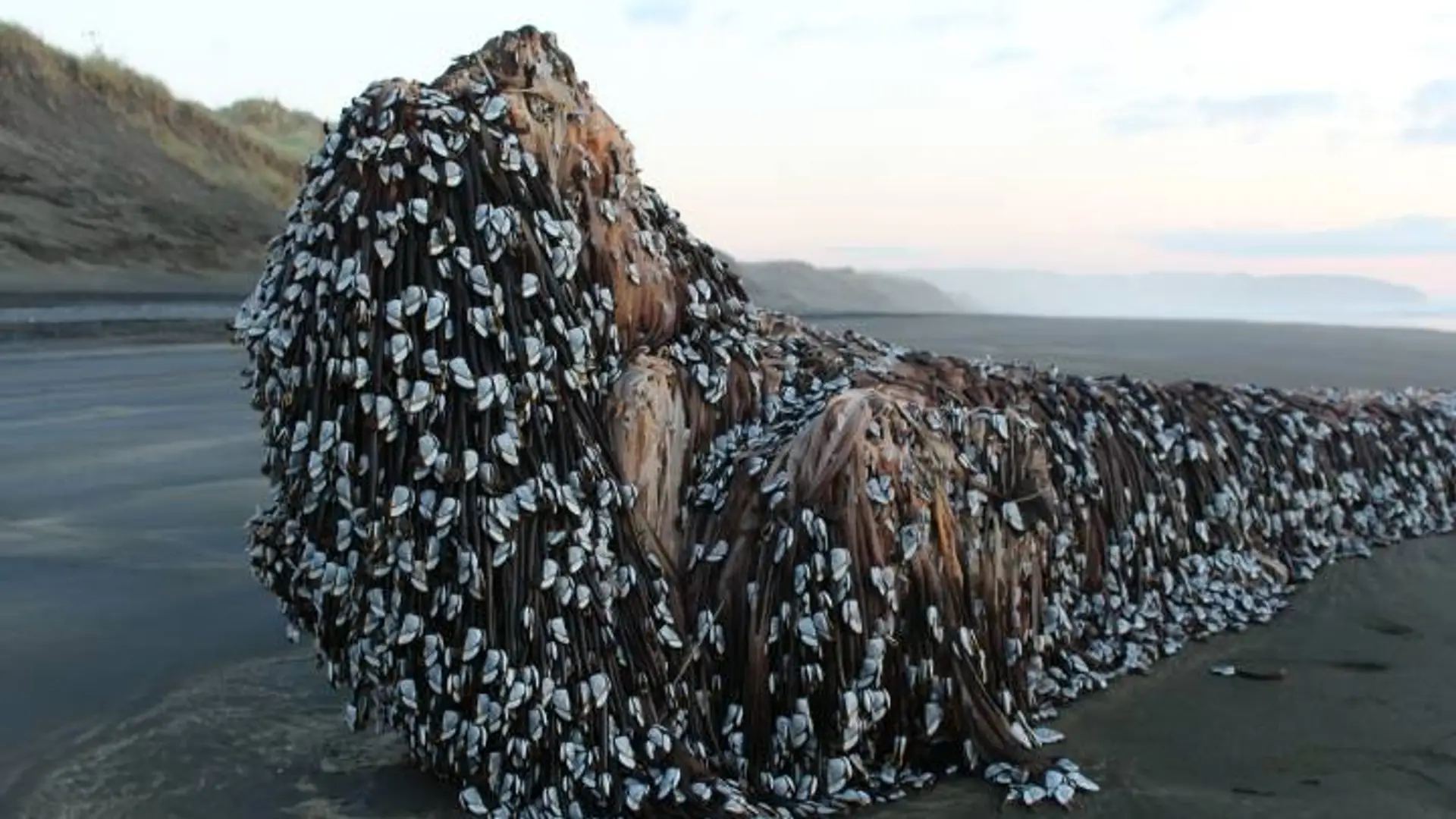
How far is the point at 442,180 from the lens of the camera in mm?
3479

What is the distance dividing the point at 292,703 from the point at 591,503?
5.73 ft

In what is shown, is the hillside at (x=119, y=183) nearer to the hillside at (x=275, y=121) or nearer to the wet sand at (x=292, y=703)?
the hillside at (x=275, y=121)

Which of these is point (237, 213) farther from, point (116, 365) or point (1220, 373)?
point (1220, 373)

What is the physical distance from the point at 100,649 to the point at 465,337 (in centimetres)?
269

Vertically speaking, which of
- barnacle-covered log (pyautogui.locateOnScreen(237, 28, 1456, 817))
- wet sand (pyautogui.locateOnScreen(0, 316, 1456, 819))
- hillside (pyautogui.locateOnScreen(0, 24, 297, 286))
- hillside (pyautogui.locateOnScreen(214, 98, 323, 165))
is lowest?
wet sand (pyautogui.locateOnScreen(0, 316, 1456, 819))

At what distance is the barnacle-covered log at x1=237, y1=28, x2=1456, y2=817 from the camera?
135 inches

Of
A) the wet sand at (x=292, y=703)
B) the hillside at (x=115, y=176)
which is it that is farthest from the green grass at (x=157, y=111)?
the wet sand at (x=292, y=703)

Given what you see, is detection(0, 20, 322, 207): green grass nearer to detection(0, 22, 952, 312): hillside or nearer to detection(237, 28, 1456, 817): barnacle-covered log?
detection(0, 22, 952, 312): hillside

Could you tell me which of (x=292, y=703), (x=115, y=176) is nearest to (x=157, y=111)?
(x=115, y=176)

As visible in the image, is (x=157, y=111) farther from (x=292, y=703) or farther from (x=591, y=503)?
(x=591, y=503)

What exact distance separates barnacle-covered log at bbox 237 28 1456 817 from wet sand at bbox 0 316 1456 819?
0.33 metres

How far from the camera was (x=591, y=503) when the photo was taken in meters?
3.54

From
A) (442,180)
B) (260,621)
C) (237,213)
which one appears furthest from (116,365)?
(237,213)

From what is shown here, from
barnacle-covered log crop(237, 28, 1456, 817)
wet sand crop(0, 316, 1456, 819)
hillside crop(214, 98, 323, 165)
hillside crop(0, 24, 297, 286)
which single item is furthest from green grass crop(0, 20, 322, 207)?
barnacle-covered log crop(237, 28, 1456, 817)
